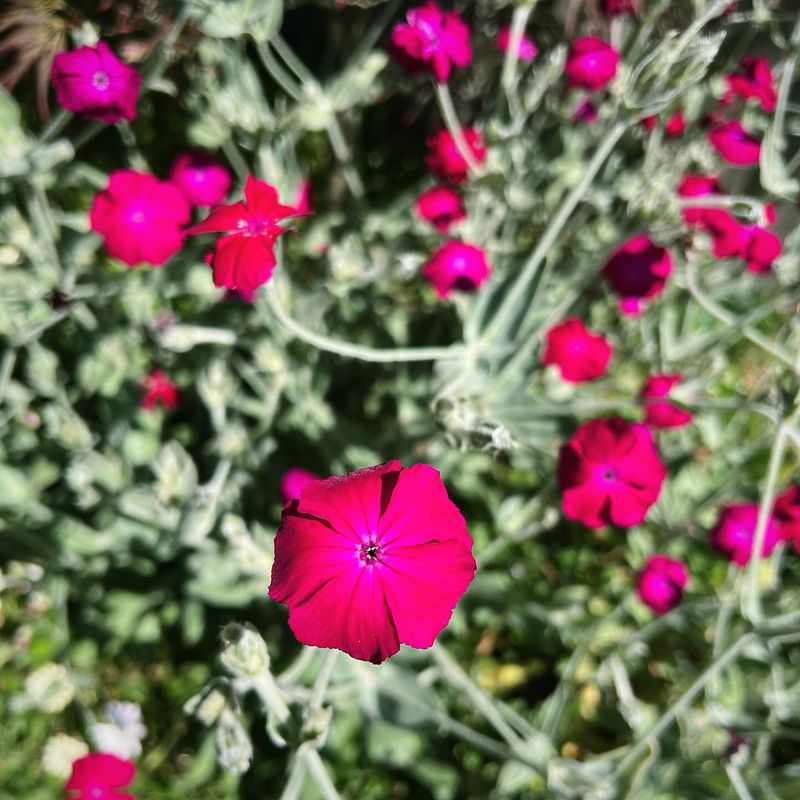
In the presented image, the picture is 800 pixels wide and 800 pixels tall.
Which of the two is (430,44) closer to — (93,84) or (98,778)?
(93,84)

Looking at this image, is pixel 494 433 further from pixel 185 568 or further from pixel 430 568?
pixel 185 568

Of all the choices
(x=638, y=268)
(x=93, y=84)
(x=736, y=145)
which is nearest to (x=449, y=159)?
(x=638, y=268)

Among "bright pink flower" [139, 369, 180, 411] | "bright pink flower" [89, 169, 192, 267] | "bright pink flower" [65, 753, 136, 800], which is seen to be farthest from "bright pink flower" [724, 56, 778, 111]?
"bright pink flower" [65, 753, 136, 800]

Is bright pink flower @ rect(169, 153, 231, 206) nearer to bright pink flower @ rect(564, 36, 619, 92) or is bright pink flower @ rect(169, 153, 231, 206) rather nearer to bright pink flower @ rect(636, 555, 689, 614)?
bright pink flower @ rect(564, 36, 619, 92)

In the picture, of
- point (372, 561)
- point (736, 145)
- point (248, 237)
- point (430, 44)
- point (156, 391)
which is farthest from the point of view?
point (156, 391)

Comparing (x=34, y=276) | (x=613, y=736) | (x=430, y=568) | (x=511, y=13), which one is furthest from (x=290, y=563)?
(x=511, y=13)

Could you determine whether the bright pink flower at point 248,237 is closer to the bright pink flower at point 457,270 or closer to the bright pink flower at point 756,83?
the bright pink flower at point 457,270

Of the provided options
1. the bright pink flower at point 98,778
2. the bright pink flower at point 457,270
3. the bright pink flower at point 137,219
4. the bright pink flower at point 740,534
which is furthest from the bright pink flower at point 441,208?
the bright pink flower at point 98,778
